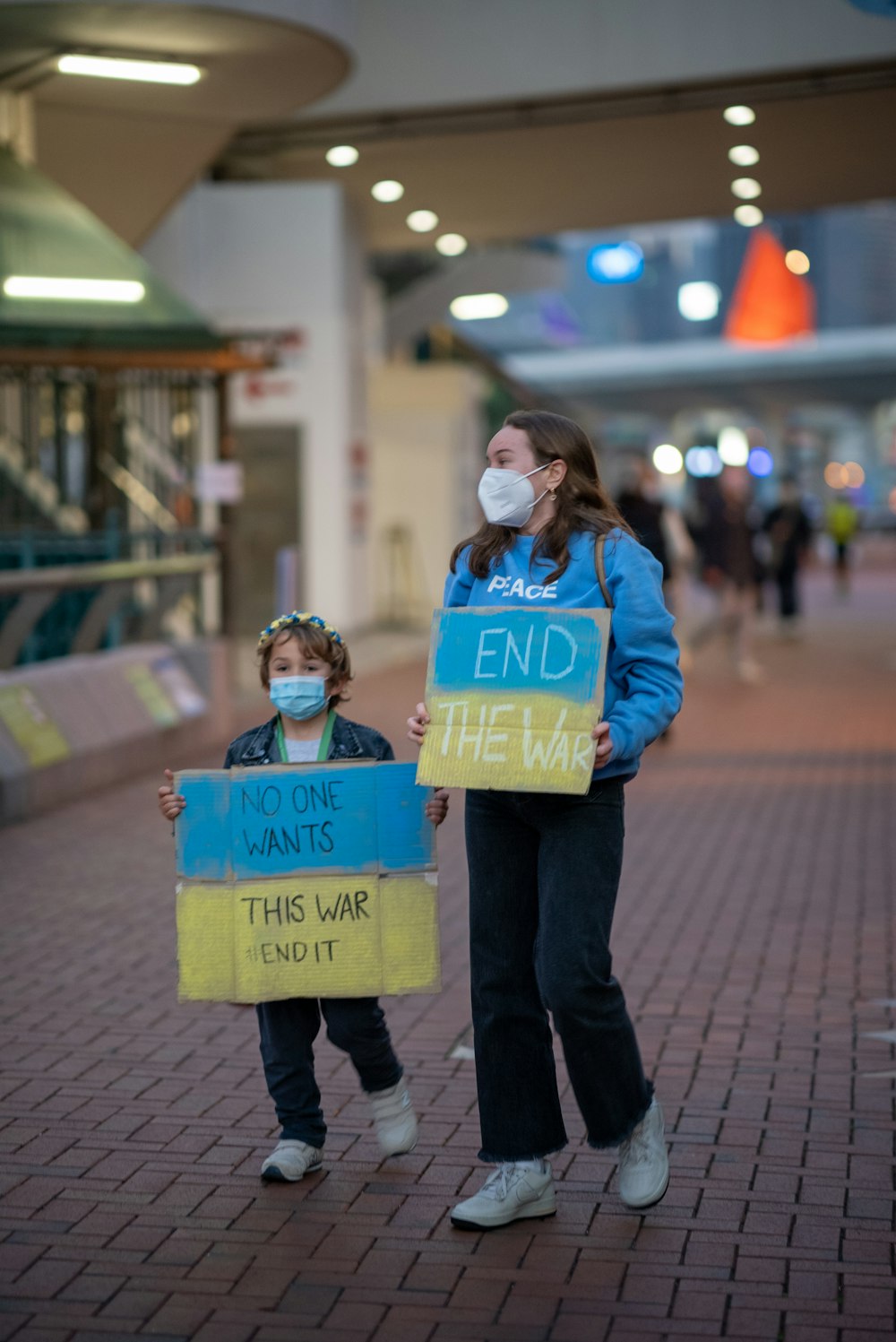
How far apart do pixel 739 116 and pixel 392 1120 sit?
54.4 ft

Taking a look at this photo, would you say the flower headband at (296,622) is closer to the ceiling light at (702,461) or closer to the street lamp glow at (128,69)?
the street lamp glow at (128,69)

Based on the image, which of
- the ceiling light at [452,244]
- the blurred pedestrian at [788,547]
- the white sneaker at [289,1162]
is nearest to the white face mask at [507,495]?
the white sneaker at [289,1162]

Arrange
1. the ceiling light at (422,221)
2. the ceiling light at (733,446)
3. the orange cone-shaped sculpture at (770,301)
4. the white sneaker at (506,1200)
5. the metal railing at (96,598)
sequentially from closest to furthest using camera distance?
1. the white sneaker at (506,1200)
2. the metal railing at (96,598)
3. the ceiling light at (422,221)
4. the orange cone-shaped sculpture at (770,301)
5. the ceiling light at (733,446)

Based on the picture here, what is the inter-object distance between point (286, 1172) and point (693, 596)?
34.0 meters

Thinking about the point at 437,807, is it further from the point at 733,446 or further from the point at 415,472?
the point at 733,446

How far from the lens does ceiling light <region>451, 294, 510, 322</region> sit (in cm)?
2995

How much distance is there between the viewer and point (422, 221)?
25.2 metres

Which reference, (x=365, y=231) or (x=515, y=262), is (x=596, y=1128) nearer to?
(x=365, y=231)

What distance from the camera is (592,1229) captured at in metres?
4.36

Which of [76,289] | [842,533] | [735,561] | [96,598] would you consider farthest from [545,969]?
[842,533]

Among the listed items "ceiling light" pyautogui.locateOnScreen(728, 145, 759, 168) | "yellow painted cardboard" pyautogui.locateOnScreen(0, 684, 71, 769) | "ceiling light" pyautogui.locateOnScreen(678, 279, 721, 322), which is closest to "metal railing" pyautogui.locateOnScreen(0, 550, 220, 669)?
"yellow painted cardboard" pyautogui.locateOnScreen(0, 684, 71, 769)

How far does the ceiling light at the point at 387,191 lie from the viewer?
75.4ft

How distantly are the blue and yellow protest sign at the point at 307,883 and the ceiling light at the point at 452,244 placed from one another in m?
22.7

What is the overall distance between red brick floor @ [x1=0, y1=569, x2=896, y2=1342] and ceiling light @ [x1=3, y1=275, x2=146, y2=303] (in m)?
8.43
